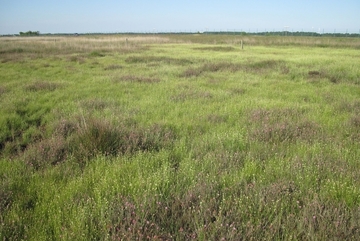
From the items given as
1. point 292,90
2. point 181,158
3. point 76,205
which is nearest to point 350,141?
point 181,158

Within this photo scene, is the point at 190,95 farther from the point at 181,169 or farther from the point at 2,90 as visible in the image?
the point at 2,90

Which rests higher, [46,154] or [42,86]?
[42,86]

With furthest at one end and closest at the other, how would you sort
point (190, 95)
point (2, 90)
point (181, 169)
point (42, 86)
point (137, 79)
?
point (137, 79)
point (42, 86)
point (2, 90)
point (190, 95)
point (181, 169)

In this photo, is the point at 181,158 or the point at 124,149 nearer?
the point at 181,158

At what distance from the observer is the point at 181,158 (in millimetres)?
4645

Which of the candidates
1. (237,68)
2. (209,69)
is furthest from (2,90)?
(237,68)

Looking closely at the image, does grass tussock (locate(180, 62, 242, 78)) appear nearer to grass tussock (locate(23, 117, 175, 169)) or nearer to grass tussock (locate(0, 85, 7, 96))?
grass tussock (locate(0, 85, 7, 96))

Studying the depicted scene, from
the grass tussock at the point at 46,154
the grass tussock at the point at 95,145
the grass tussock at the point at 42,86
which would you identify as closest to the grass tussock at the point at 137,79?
the grass tussock at the point at 42,86

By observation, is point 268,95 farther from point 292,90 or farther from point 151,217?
point 151,217

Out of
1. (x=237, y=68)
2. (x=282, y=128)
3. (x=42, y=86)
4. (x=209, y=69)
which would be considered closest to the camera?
(x=282, y=128)

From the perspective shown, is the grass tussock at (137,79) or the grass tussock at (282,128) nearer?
the grass tussock at (282,128)

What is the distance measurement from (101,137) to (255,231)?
131 inches

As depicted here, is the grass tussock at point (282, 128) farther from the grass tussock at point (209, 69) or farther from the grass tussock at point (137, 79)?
the grass tussock at point (209, 69)

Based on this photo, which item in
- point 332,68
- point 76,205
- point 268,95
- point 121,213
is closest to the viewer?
point 121,213
